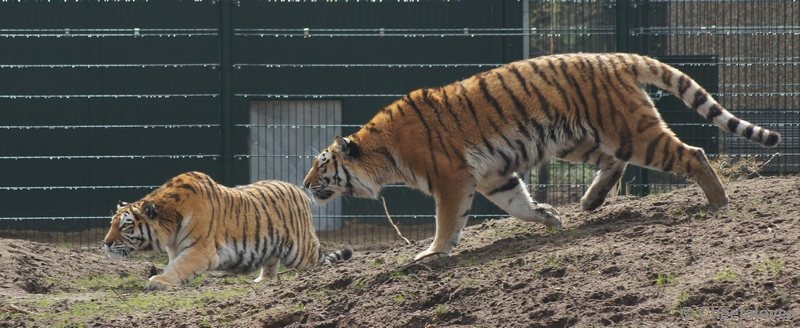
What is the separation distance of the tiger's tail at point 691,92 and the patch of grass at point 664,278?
1994mm

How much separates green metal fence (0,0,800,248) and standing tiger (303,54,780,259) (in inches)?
149

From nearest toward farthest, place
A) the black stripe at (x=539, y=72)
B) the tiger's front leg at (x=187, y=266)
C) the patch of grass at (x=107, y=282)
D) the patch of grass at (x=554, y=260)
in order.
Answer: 1. the patch of grass at (x=554, y=260)
2. the black stripe at (x=539, y=72)
3. the tiger's front leg at (x=187, y=266)
4. the patch of grass at (x=107, y=282)

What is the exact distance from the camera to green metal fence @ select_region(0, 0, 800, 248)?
33.7 feet

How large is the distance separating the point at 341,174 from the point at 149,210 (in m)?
1.84

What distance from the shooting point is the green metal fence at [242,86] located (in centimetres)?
1028

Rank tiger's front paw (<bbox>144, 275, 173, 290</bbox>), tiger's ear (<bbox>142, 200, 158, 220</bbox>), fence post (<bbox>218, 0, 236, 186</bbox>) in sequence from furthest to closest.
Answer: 1. fence post (<bbox>218, 0, 236, 186</bbox>)
2. tiger's ear (<bbox>142, 200, 158, 220</bbox>)
3. tiger's front paw (<bbox>144, 275, 173, 290</bbox>)

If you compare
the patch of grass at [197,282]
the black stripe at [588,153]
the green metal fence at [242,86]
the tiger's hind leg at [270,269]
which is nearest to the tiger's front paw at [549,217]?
the black stripe at [588,153]

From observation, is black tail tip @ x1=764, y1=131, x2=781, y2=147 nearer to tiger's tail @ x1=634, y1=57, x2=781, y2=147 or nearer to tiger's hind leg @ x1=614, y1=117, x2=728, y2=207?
tiger's tail @ x1=634, y1=57, x2=781, y2=147

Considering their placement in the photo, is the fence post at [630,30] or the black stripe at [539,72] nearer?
the black stripe at [539,72]

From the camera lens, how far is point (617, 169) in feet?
20.7

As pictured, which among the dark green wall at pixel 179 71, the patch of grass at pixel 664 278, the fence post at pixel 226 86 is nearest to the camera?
the patch of grass at pixel 664 278

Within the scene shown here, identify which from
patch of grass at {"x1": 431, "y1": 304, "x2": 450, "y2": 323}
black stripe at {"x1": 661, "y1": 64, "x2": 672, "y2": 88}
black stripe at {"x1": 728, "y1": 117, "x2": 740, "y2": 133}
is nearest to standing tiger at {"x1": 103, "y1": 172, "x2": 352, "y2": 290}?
patch of grass at {"x1": 431, "y1": 304, "x2": 450, "y2": 323}

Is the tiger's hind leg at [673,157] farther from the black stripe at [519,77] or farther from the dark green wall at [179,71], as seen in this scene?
the dark green wall at [179,71]

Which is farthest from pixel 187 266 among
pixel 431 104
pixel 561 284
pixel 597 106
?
pixel 561 284
